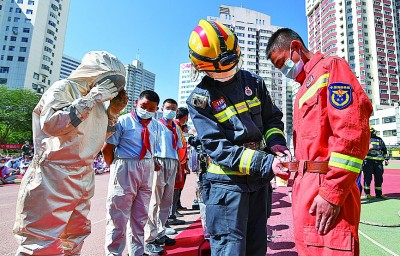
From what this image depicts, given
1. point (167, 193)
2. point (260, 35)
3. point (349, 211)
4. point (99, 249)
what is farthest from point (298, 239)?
point (260, 35)

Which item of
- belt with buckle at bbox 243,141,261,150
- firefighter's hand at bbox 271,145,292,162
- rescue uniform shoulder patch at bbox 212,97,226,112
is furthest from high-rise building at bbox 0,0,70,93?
firefighter's hand at bbox 271,145,292,162

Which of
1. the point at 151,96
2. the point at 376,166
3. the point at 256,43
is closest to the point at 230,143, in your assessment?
the point at 151,96

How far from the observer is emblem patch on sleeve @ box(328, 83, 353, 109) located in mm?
1390

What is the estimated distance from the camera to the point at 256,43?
88062mm

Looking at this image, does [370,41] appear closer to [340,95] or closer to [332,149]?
[340,95]

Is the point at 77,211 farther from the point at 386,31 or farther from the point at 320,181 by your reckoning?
the point at 386,31

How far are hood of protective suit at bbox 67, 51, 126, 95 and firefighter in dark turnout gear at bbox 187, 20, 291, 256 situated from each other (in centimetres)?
89

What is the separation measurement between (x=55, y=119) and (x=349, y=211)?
2096mm

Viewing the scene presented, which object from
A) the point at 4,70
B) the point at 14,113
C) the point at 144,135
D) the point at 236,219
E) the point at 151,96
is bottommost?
the point at 236,219

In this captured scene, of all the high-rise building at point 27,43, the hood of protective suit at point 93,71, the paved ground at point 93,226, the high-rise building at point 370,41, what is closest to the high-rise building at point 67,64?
the high-rise building at point 27,43

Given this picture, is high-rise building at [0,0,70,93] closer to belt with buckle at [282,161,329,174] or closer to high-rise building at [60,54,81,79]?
high-rise building at [60,54,81,79]

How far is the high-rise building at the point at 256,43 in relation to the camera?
8369 centimetres

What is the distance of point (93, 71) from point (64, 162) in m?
0.86

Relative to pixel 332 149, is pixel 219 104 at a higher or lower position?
higher
